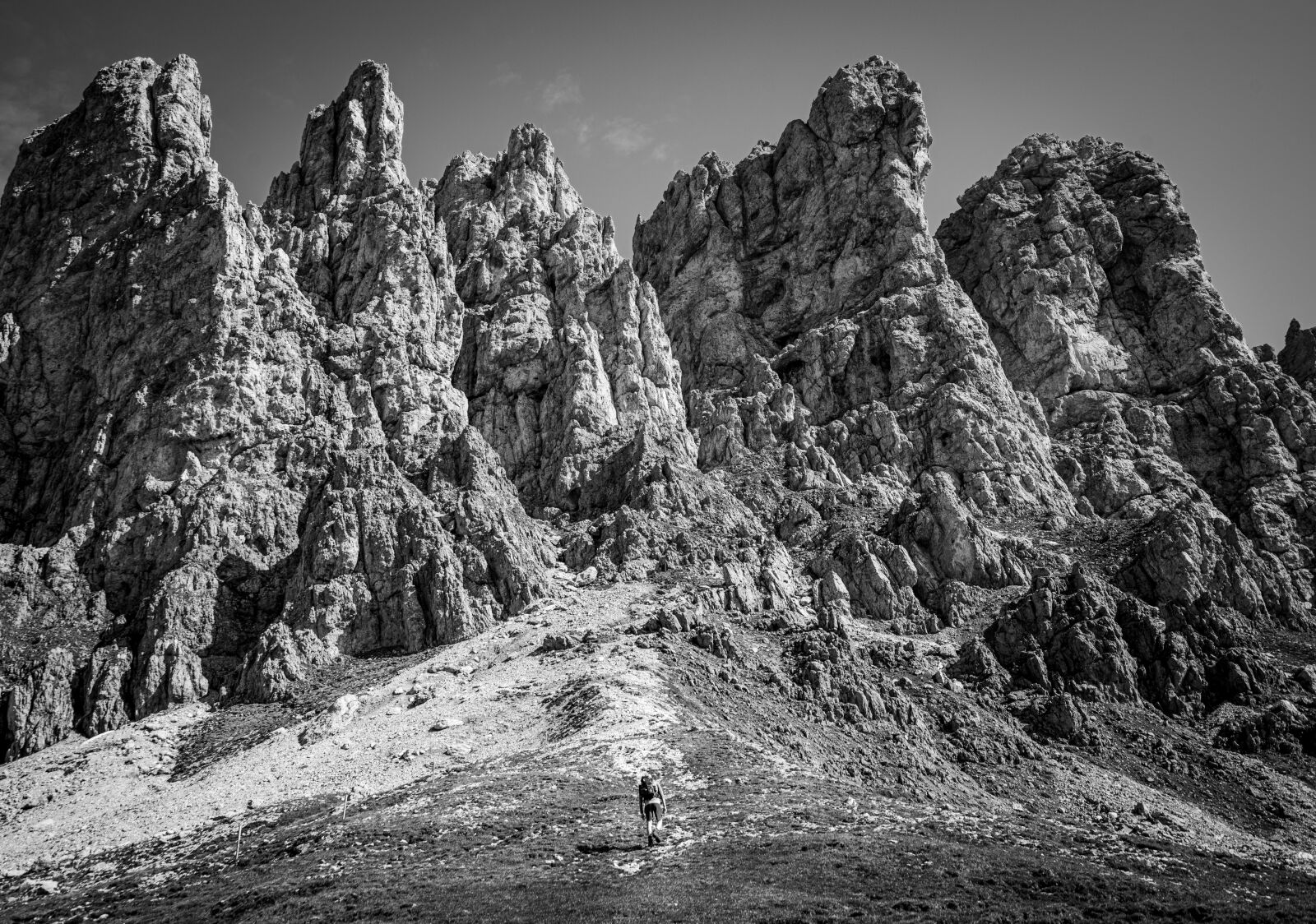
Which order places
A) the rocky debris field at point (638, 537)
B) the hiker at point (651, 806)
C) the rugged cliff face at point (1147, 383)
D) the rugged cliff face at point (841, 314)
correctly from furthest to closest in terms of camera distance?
the rugged cliff face at point (841, 314)
the rugged cliff face at point (1147, 383)
the rocky debris field at point (638, 537)
the hiker at point (651, 806)

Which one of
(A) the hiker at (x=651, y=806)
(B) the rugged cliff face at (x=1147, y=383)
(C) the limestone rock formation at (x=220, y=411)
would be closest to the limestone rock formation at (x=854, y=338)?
(B) the rugged cliff face at (x=1147, y=383)

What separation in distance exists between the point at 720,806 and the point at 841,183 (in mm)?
130226

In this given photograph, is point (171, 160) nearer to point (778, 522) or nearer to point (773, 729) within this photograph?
point (778, 522)

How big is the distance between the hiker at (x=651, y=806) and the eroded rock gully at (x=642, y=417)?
1383 inches

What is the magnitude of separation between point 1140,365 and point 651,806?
134 meters

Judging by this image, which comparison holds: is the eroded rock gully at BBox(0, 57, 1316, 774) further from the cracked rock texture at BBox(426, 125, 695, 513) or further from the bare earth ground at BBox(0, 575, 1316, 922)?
the bare earth ground at BBox(0, 575, 1316, 922)

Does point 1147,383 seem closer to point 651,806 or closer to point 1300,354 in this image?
point 1300,354

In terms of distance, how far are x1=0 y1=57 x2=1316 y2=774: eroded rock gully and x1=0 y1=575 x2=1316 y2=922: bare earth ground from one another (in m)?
5.20

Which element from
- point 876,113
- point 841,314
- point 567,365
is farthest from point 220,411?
point 876,113

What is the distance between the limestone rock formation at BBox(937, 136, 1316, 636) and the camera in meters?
106

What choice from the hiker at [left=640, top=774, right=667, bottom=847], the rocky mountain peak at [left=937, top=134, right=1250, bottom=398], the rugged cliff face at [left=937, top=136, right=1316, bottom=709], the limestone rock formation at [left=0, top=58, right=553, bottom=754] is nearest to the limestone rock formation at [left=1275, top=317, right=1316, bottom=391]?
the rugged cliff face at [left=937, top=136, right=1316, bottom=709]

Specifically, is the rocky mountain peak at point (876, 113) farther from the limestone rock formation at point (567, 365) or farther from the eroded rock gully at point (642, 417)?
the limestone rock formation at point (567, 365)

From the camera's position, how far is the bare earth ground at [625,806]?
1001 inches

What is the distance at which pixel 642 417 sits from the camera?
120562mm
